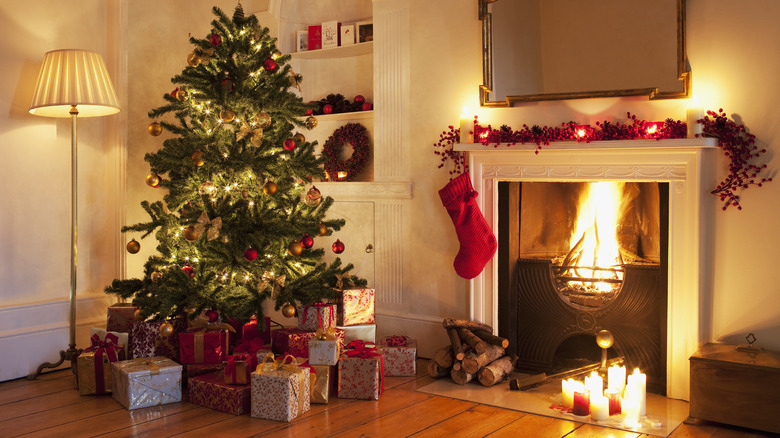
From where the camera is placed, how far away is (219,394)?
329 centimetres

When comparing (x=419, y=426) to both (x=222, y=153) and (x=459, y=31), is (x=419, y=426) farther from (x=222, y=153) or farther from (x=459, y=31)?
(x=459, y=31)

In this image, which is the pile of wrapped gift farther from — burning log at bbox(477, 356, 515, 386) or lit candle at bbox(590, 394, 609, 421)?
lit candle at bbox(590, 394, 609, 421)

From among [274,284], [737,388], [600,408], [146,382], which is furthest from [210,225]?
[737,388]

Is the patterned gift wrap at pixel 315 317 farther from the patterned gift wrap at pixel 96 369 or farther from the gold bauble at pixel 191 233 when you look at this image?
the patterned gift wrap at pixel 96 369

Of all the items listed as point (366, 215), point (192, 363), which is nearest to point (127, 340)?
point (192, 363)

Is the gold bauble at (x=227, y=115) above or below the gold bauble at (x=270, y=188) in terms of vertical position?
above

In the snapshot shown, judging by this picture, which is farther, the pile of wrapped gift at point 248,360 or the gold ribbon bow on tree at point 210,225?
the gold ribbon bow on tree at point 210,225

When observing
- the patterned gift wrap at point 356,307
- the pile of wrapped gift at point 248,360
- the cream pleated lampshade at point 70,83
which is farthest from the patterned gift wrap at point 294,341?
the cream pleated lampshade at point 70,83

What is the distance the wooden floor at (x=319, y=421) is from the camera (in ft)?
9.78

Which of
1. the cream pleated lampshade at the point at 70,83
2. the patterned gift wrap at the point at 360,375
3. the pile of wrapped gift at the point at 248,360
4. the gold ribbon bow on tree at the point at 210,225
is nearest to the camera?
the pile of wrapped gift at the point at 248,360

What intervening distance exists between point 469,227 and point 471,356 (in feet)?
2.37

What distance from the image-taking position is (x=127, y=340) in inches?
146

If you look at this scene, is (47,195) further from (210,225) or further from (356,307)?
(356,307)

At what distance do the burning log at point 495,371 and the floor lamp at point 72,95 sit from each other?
2201 mm
